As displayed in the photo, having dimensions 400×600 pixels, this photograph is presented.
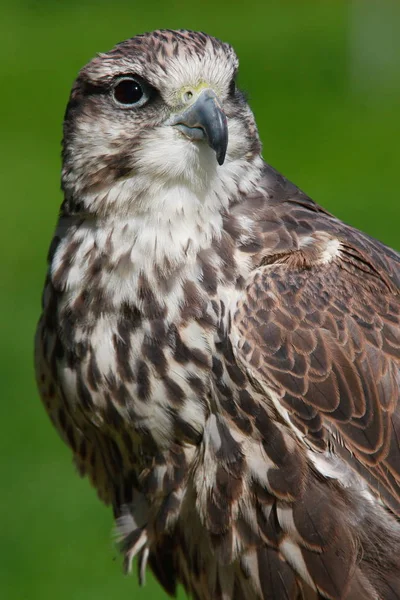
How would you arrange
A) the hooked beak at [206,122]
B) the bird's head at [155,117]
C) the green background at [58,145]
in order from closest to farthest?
1. the hooked beak at [206,122]
2. the bird's head at [155,117]
3. the green background at [58,145]

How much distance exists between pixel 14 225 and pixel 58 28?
22.7 feet

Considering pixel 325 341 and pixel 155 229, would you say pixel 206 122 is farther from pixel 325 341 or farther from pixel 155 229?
pixel 325 341

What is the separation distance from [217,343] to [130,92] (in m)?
0.90

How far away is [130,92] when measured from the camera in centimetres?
443

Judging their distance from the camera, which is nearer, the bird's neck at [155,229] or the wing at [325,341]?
the wing at [325,341]

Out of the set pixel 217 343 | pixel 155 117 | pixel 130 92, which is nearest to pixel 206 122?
pixel 155 117

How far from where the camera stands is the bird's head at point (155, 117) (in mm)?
4309

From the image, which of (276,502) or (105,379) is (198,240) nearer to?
(105,379)

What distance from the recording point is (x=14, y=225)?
1265 cm

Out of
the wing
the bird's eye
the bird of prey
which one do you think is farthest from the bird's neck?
the bird's eye

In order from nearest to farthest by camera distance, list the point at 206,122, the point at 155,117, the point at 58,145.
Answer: the point at 206,122 < the point at 155,117 < the point at 58,145

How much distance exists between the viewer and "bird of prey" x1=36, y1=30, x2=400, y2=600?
4219mm

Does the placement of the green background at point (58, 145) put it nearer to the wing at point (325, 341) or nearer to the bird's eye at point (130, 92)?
the wing at point (325, 341)

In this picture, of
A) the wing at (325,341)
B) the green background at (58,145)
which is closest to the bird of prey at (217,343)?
the wing at (325,341)
